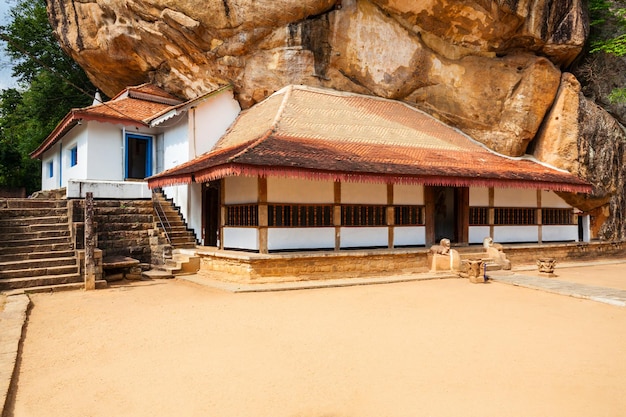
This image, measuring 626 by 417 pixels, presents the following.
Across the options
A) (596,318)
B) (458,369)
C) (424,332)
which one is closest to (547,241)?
(596,318)

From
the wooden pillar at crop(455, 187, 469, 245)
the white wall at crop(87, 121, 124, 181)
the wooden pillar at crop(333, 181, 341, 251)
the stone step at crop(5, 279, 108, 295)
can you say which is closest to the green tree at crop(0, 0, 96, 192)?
the white wall at crop(87, 121, 124, 181)

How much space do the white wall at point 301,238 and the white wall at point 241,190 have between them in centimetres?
102

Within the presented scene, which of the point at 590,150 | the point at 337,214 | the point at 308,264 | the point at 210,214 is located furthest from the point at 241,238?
the point at 590,150

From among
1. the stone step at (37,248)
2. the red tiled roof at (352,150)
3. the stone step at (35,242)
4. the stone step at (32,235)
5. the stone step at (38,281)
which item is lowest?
the stone step at (38,281)

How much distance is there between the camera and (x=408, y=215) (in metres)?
12.7

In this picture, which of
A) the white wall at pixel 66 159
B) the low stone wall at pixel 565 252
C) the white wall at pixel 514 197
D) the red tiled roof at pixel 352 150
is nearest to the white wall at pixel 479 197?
the white wall at pixel 514 197

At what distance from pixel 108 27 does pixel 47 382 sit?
16.3 metres

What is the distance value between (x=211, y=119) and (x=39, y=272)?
718 cm

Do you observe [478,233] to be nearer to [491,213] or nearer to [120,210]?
[491,213]

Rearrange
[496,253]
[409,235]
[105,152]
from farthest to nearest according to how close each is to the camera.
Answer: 1. [105,152]
2. [496,253]
3. [409,235]

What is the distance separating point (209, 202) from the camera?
530 inches

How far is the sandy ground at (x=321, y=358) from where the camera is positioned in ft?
12.4

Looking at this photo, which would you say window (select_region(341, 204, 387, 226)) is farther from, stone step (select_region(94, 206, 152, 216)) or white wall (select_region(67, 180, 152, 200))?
white wall (select_region(67, 180, 152, 200))

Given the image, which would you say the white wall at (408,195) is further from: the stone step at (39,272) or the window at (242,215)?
the stone step at (39,272)
